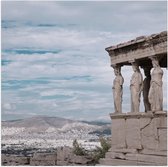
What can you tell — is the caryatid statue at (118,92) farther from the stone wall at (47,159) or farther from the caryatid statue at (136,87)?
the stone wall at (47,159)

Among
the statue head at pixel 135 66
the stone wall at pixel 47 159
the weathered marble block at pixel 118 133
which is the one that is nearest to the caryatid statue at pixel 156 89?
the statue head at pixel 135 66

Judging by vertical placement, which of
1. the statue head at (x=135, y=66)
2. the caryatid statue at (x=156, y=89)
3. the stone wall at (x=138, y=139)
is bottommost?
the stone wall at (x=138, y=139)

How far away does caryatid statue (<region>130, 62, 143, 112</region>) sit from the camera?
14.8 m

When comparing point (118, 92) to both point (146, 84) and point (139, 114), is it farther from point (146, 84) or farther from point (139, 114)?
point (139, 114)

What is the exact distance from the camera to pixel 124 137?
1498 cm

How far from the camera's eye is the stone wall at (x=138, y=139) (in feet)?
44.8

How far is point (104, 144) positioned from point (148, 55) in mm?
11389

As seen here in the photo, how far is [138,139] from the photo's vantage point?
1441 cm

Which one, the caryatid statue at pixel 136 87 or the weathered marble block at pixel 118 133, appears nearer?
the caryatid statue at pixel 136 87

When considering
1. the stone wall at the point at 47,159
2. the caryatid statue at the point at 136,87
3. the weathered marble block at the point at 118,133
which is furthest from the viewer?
the stone wall at the point at 47,159

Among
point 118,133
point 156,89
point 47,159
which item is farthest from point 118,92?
point 47,159

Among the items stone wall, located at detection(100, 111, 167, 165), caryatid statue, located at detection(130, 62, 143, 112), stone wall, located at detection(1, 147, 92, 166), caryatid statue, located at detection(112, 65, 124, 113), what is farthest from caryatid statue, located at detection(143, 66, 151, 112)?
stone wall, located at detection(1, 147, 92, 166)

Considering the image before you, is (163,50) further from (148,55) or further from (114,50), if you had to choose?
(114,50)

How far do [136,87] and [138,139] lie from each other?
1.54m
